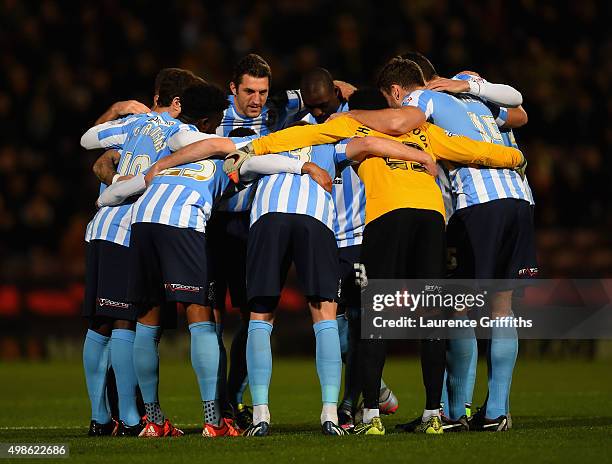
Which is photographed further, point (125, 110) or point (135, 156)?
point (125, 110)

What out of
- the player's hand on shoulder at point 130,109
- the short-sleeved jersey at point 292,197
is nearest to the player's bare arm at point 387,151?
the short-sleeved jersey at point 292,197

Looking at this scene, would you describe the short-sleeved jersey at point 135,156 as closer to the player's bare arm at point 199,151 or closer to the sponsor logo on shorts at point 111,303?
the player's bare arm at point 199,151

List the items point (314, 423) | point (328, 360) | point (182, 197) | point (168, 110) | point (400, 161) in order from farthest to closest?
point (314, 423) → point (168, 110) → point (182, 197) → point (400, 161) → point (328, 360)

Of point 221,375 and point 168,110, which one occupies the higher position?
point 168,110

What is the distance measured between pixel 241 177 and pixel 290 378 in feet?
18.4

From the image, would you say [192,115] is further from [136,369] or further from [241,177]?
[136,369]

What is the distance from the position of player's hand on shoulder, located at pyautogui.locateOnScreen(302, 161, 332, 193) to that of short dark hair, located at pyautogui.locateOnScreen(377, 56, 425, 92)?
0.75 meters

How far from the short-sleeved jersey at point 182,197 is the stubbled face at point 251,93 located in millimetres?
1035

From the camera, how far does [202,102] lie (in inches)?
285

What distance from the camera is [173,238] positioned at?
22.1 feet

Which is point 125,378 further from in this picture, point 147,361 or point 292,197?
point 292,197

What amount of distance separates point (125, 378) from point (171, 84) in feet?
6.41

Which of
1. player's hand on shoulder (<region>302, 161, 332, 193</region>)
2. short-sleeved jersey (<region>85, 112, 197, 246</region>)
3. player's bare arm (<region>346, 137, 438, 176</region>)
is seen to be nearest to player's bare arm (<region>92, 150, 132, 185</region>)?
short-sleeved jersey (<region>85, 112, 197, 246</region>)
